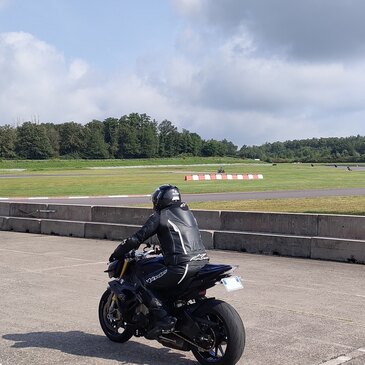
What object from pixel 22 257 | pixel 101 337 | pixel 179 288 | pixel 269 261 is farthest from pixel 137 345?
pixel 22 257

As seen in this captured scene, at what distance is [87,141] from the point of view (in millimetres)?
163875

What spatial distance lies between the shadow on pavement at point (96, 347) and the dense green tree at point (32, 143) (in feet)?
484

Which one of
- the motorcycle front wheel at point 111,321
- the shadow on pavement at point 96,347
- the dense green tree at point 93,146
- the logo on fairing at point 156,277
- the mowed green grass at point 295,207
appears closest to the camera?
the logo on fairing at point 156,277

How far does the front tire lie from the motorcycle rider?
14.2 inches

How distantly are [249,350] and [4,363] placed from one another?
237cm

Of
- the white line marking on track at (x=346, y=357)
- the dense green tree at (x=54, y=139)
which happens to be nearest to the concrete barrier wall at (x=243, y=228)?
the white line marking on track at (x=346, y=357)

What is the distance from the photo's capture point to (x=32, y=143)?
150625mm


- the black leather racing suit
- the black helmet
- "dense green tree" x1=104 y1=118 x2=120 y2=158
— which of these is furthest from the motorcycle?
"dense green tree" x1=104 y1=118 x2=120 y2=158

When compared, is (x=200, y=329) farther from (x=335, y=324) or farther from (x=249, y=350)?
(x=335, y=324)

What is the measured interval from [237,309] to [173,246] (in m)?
2.59

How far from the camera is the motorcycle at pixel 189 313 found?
19.0 feet

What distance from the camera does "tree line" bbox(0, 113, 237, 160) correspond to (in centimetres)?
15112

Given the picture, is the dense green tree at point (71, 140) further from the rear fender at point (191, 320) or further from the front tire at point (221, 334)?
the front tire at point (221, 334)

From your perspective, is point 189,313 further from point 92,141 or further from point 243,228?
point 92,141
